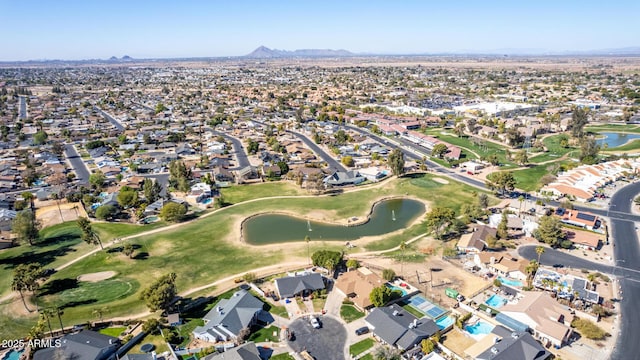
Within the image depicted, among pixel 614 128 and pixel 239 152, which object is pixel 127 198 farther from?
pixel 614 128

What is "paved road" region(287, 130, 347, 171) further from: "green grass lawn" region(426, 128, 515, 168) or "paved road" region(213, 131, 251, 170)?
"green grass lawn" region(426, 128, 515, 168)

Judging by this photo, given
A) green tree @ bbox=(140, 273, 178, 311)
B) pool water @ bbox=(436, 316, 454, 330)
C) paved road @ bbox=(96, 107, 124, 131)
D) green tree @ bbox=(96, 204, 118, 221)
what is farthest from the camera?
paved road @ bbox=(96, 107, 124, 131)

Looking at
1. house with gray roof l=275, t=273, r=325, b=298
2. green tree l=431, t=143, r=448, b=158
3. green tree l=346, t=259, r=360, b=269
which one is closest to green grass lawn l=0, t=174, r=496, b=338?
green tree l=346, t=259, r=360, b=269

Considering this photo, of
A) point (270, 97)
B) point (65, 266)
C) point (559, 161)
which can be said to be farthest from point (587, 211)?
point (270, 97)

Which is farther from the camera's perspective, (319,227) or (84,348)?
(319,227)

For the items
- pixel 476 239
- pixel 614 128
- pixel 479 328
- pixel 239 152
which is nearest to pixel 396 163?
pixel 476 239

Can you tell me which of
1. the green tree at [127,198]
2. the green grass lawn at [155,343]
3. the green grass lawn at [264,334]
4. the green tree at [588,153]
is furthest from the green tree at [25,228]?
the green tree at [588,153]

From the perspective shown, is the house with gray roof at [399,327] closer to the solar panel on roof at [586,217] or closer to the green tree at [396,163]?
the solar panel on roof at [586,217]
